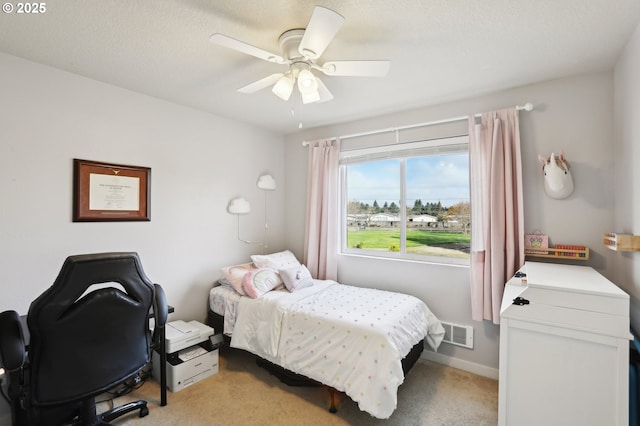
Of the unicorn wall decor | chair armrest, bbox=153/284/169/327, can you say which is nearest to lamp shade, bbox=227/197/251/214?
chair armrest, bbox=153/284/169/327

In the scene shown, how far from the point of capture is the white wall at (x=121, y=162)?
200 cm

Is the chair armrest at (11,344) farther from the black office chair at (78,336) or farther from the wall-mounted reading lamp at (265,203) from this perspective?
the wall-mounted reading lamp at (265,203)

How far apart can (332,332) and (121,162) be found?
225 centimetres

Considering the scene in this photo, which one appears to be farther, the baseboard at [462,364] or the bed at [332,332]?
the baseboard at [462,364]

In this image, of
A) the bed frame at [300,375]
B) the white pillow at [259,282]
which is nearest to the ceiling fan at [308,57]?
the white pillow at [259,282]

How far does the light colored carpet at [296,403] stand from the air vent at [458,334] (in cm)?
25

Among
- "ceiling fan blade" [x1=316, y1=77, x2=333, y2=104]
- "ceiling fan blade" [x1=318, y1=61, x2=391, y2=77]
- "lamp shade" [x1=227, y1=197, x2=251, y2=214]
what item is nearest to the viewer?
"ceiling fan blade" [x1=318, y1=61, x2=391, y2=77]

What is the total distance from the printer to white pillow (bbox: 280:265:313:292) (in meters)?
0.80

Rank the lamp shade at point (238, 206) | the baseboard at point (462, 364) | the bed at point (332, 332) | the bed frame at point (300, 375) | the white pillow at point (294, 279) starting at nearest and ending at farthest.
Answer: the bed at point (332, 332)
the bed frame at point (300, 375)
the baseboard at point (462, 364)
the white pillow at point (294, 279)
the lamp shade at point (238, 206)

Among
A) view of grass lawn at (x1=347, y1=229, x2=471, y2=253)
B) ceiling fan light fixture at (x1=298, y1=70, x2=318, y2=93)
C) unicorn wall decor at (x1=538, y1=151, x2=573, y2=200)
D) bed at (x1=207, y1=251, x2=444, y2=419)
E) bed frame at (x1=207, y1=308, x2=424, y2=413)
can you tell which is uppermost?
ceiling fan light fixture at (x1=298, y1=70, x2=318, y2=93)

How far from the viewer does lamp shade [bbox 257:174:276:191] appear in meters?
3.60

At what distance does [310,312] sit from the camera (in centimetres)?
227

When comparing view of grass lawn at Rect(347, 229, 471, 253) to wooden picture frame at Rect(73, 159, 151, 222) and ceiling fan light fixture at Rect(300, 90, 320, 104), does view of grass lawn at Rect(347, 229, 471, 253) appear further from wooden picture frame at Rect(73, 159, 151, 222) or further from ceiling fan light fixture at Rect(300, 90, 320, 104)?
wooden picture frame at Rect(73, 159, 151, 222)

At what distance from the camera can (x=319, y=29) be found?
1348mm
